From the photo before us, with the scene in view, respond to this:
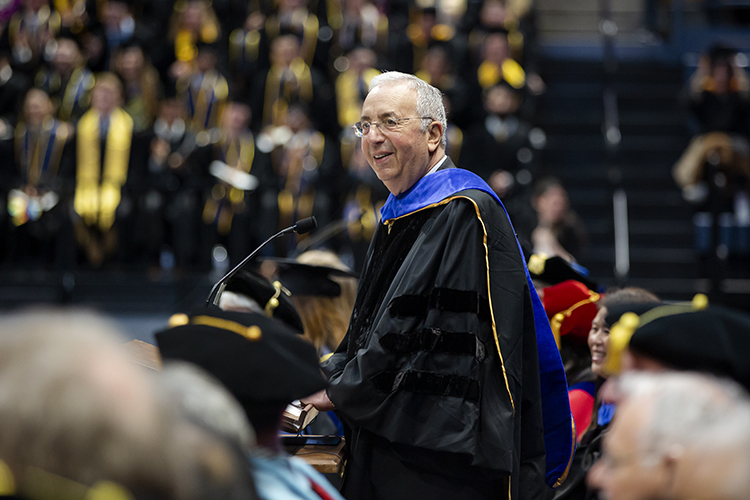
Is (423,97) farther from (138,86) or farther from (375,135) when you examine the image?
(138,86)

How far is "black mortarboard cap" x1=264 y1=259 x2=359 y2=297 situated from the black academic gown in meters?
0.98

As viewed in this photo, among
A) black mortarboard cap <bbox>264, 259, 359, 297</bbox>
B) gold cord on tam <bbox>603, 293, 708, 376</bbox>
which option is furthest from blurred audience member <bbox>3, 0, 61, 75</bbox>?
gold cord on tam <bbox>603, 293, 708, 376</bbox>

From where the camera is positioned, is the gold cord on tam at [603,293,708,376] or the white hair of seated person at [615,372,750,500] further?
the gold cord on tam at [603,293,708,376]

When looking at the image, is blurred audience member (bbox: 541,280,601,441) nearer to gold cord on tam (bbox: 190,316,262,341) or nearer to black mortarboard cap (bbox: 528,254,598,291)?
black mortarboard cap (bbox: 528,254,598,291)

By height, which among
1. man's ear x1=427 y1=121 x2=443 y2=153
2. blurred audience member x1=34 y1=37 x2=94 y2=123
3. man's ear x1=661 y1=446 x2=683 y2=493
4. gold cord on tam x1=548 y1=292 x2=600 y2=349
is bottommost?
gold cord on tam x1=548 y1=292 x2=600 y2=349

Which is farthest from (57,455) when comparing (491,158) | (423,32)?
(423,32)

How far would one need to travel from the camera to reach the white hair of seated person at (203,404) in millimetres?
1415

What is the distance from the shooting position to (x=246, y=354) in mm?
1903

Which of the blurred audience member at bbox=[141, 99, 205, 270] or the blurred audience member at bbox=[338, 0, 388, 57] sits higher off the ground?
the blurred audience member at bbox=[338, 0, 388, 57]

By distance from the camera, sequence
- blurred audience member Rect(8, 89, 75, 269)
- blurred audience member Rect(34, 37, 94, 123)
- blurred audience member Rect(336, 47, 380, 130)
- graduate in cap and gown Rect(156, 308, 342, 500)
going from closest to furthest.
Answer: graduate in cap and gown Rect(156, 308, 342, 500)
blurred audience member Rect(8, 89, 75, 269)
blurred audience member Rect(336, 47, 380, 130)
blurred audience member Rect(34, 37, 94, 123)

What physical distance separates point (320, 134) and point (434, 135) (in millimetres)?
7315

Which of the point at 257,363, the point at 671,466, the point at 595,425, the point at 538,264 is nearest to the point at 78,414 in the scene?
the point at 257,363

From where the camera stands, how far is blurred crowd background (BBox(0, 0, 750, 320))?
8797 millimetres

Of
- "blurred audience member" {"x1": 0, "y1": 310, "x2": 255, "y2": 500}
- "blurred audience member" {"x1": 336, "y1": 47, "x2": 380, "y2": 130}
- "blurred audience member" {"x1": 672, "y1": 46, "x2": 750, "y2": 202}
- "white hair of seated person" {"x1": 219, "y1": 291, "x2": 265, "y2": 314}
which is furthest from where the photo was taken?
"blurred audience member" {"x1": 336, "y1": 47, "x2": 380, "y2": 130}
